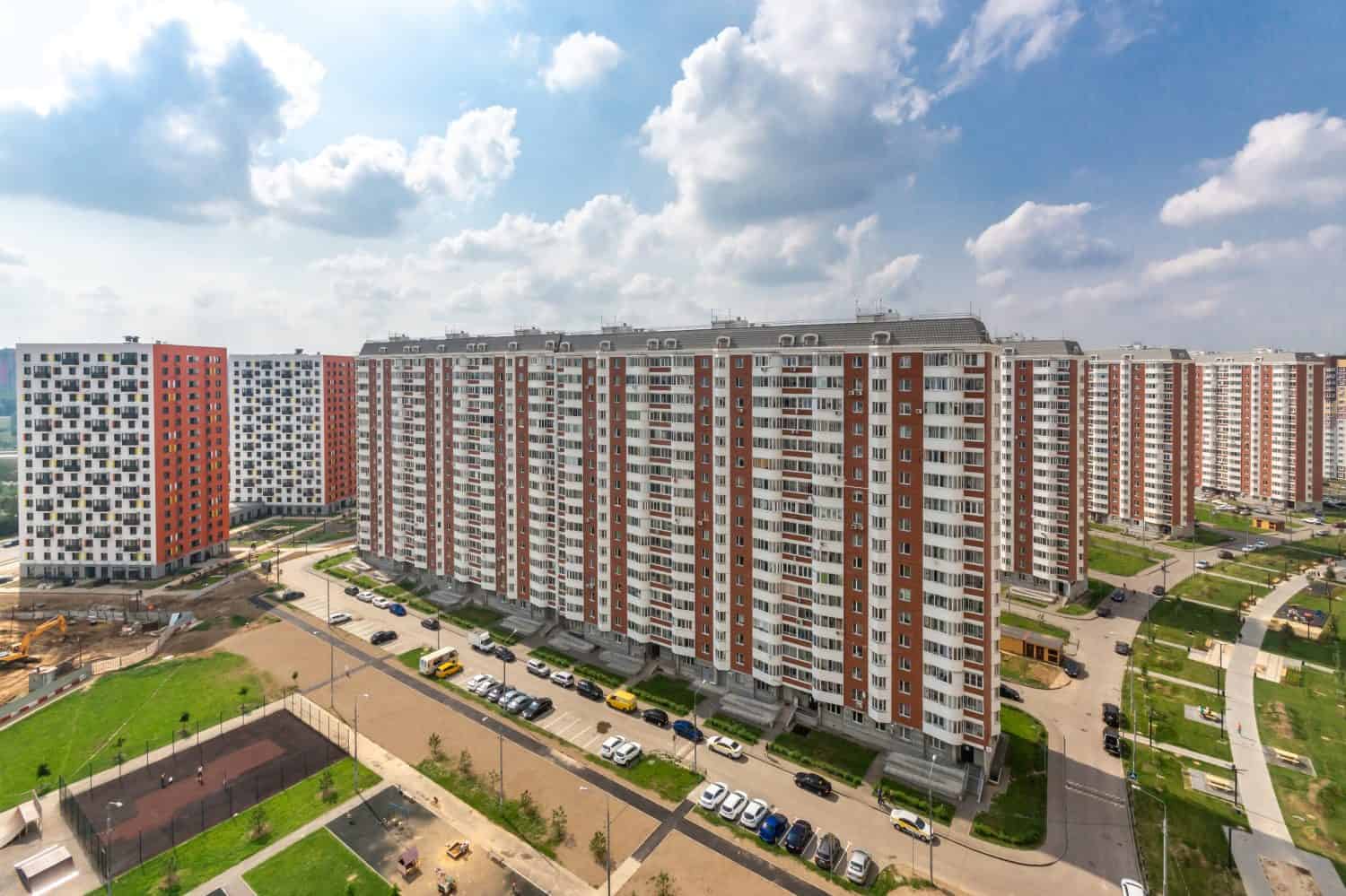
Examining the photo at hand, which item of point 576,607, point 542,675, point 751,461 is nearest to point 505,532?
point 576,607

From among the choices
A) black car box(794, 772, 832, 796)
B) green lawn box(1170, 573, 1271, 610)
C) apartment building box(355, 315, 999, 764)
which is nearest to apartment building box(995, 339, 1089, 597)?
green lawn box(1170, 573, 1271, 610)

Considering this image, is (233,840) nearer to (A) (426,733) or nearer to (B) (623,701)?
(A) (426,733)

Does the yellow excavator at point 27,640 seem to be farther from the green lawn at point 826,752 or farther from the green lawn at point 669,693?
the green lawn at point 826,752

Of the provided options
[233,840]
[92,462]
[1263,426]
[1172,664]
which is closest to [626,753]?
[233,840]

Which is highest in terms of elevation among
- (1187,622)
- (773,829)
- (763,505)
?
(763,505)

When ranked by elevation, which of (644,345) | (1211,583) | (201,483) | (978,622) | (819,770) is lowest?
(819,770)

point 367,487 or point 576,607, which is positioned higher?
point 367,487

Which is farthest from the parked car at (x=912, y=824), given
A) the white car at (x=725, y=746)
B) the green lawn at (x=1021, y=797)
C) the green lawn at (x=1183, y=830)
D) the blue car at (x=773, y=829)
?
the green lawn at (x=1183, y=830)

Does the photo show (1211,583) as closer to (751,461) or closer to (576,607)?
(751,461)

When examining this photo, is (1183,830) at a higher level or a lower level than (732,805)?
lower
